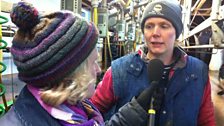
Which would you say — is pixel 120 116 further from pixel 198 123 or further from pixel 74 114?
pixel 198 123

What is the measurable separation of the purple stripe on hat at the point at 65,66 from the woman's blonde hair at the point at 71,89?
31 mm

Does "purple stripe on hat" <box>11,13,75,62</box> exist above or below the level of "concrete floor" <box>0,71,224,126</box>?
above

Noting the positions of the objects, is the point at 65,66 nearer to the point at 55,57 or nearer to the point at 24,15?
the point at 55,57

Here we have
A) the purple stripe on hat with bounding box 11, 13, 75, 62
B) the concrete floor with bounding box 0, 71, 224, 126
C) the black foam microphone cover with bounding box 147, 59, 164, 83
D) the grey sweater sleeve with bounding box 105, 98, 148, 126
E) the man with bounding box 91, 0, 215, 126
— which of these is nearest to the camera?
the purple stripe on hat with bounding box 11, 13, 75, 62

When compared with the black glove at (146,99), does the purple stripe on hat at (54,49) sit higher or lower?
higher

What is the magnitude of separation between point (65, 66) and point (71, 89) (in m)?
0.09

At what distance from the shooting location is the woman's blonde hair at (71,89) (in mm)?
777

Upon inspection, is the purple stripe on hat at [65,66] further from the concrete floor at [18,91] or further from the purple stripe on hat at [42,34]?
the concrete floor at [18,91]

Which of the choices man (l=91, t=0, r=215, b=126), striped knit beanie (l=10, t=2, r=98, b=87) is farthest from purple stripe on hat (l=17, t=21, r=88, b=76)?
man (l=91, t=0, r=215, b=126)

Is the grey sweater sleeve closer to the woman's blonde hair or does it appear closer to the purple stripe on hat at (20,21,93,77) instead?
the woman's blonde hair

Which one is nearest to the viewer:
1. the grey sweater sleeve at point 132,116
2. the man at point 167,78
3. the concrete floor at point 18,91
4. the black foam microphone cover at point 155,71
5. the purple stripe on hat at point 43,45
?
the purple stripe on hat at point 43,45

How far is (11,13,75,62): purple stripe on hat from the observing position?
74 cm

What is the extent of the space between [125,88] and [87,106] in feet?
1.09

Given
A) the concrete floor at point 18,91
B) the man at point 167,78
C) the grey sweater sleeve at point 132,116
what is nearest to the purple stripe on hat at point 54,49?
the grey sweater sleeve at point 132,116
